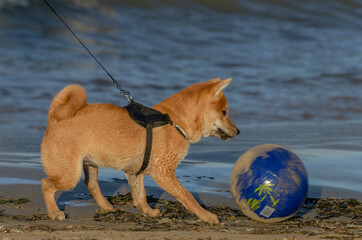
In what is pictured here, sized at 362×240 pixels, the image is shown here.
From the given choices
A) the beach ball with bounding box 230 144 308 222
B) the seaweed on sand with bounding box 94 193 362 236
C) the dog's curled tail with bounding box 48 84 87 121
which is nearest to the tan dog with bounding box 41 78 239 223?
the dog's curled tail with bounding box 48 84 87 121

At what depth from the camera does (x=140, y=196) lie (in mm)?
5617

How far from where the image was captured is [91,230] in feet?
15.0

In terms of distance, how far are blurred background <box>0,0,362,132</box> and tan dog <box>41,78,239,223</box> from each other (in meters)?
4.90

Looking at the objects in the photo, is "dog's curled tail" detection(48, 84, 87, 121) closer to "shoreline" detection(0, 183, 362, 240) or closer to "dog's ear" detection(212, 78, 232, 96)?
"shoreline" detection(0, 183, 362, 240)

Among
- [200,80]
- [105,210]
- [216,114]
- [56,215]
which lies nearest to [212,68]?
[200,80]

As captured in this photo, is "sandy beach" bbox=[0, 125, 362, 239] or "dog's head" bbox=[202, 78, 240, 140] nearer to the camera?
"sandy beach" bbox=[0, 125, 362, 239]

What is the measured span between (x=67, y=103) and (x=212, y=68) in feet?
38.6

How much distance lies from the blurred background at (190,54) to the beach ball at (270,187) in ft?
19.3

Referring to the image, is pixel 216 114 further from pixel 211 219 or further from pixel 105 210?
pixel 105 210

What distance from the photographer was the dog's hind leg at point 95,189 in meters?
5.53

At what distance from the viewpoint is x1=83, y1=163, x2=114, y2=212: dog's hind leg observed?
5.53 m

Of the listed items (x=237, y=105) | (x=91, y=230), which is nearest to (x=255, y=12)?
(x=237, y=105)

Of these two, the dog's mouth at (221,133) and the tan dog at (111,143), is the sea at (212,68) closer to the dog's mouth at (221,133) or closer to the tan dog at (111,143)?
the dog's mouth at (221,133)

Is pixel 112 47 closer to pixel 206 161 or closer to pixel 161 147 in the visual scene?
pixel 206 161
